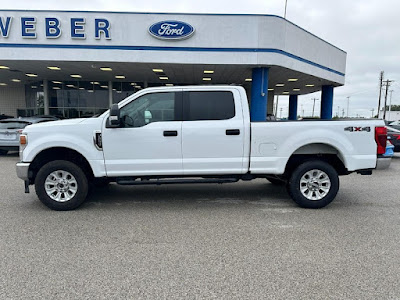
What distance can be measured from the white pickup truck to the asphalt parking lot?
1.79 feet

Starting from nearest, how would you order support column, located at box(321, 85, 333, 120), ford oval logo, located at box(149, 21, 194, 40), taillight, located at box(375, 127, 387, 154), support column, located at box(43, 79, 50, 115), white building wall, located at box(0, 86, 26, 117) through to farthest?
taillight, located at box(375, 127, 387, 154), ford oval logo, located at box(149, 21, 194, 40), support column, located at box(43, 79, 50, 115), support column, located at box(321, 85, 333, 120), white building wall, located at box(0, 86, 26, 117)

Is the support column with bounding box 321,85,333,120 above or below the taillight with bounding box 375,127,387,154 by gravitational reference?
above

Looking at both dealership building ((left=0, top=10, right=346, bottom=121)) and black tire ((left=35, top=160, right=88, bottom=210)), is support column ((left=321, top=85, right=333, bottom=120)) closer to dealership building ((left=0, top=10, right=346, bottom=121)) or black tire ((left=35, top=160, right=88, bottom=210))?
dealership building ((left=0, top=10, right=346, bottom=121))

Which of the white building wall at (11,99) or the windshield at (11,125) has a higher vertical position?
the white building wall at (11,99)

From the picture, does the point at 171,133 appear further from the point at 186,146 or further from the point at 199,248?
the point at 199,248

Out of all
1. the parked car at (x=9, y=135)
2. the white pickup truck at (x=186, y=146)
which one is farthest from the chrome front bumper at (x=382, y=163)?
the parked car at (x=9, y=135)

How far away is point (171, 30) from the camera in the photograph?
14180 mm

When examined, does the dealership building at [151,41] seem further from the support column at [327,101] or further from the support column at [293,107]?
the support column at [293,107]

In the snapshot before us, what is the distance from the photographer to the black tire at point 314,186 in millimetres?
5297

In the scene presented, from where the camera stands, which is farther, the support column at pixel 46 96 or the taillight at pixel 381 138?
the support column at pixel 46 96

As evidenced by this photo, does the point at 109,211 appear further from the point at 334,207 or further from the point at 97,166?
the point at 334,207

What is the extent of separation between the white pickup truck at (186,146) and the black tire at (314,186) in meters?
0.02

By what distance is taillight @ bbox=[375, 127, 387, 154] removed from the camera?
5258 mm

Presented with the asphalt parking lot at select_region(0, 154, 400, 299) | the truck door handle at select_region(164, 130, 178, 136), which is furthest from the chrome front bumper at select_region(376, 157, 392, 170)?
the truck door handle at select_region(164, 130, 178, 136)
